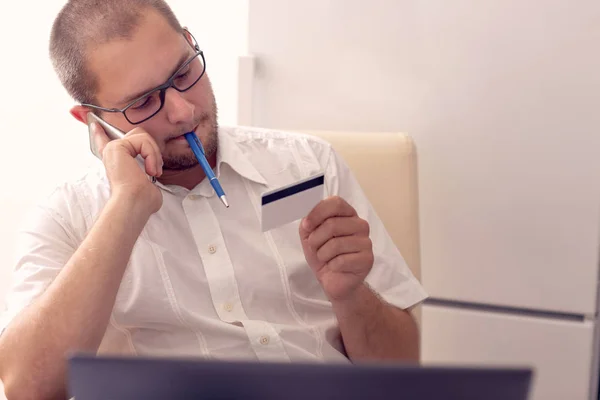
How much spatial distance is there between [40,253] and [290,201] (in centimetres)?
48

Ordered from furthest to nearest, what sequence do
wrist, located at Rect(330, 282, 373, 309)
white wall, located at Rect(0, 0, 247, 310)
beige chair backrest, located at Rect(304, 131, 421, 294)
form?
white wall, located at Rect(0, 0, 247, 310) → beige chair backrest, located at Rect(304, 131, 421, 294) → wrist, located at Rect(330, 282, 373, 309)

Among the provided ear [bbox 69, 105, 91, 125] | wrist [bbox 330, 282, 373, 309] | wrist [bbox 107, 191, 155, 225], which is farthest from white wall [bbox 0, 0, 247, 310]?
wrist [bbox 330, 282, 373, 309]

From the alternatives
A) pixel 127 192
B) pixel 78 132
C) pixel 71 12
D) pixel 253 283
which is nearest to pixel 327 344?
pixel 253 283

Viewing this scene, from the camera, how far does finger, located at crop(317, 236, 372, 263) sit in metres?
1.06

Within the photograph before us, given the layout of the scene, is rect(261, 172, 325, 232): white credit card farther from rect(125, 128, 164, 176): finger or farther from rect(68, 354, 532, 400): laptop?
rect(68, 354, 532, 400): laptop

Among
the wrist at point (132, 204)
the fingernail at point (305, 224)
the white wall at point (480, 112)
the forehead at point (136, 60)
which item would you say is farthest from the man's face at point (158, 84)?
the white wall at point (480, 112)

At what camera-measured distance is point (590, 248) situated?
4.69 feet

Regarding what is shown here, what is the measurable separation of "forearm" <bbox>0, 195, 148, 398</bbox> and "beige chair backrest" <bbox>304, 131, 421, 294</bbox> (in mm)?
511

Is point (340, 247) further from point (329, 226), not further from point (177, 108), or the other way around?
point (177, 108)

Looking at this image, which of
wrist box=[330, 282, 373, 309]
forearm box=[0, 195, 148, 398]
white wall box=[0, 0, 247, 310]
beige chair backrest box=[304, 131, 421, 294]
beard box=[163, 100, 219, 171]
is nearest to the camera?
forearm box=[0, 195, 148, 398]

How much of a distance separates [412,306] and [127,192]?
0.53m

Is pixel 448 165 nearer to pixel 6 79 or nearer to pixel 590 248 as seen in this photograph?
pixel 590 248

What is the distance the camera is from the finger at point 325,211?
1049mm

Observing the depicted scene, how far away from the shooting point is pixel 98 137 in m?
1.29
